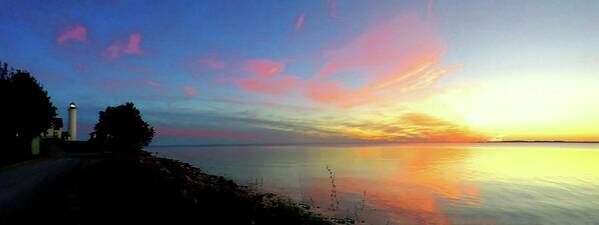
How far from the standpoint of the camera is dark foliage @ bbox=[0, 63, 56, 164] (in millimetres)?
49469

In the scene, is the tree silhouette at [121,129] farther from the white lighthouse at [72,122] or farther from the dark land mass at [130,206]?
the dark land mass at [130,206]

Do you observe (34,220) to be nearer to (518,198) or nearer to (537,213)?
(537,213)

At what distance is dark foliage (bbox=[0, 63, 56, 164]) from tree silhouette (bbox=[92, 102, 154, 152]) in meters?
38.8

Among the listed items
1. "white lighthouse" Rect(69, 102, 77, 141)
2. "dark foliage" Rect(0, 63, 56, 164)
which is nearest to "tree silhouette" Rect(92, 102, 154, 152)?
"white lighthouse" Rect(69, 102, 77, 141)

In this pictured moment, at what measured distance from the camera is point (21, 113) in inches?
2012

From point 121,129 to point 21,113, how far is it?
152 ft

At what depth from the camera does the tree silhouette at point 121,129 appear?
9562cm

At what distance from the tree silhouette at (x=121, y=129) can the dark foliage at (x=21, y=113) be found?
38.8 m

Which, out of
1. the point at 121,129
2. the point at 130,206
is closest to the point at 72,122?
the point at 121,129

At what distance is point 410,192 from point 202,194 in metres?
24.7

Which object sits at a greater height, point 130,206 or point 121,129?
point 121,129

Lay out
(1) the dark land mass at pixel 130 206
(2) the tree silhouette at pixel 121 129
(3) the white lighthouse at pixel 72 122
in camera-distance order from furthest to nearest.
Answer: (3) the white lighthouse at pixel 72 122 < (2) the tree silhouette at pixel 121 129 < (1) the dark land mass at pixel 130 206

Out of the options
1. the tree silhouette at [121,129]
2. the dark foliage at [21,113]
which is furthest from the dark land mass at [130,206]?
the tree silhouette at [121,129]

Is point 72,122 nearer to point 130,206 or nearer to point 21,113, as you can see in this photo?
point 21,113
